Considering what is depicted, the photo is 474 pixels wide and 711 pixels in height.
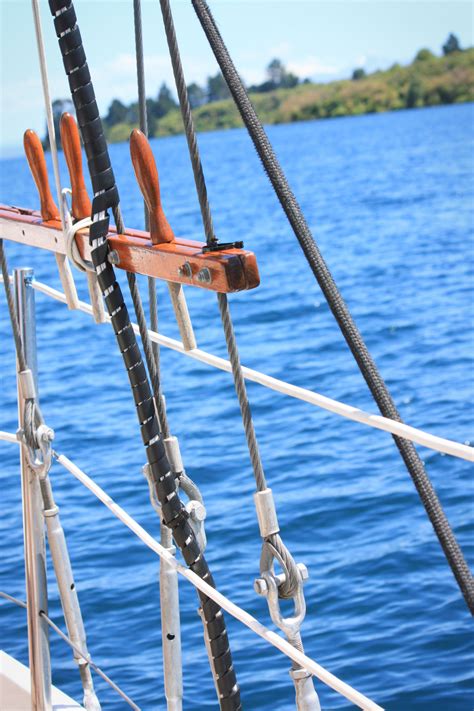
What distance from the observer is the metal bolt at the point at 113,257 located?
1266 mm

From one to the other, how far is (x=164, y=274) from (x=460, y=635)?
292 cm

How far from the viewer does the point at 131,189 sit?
31172 mm

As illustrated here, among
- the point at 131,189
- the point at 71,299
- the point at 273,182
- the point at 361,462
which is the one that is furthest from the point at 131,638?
the point at 131,189

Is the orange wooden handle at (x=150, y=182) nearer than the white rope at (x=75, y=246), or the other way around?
the orange wooden handle at (x=150, y=182)

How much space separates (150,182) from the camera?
3.92ft

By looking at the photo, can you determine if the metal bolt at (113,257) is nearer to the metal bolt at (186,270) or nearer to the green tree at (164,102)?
the metal bolt at (186,270)

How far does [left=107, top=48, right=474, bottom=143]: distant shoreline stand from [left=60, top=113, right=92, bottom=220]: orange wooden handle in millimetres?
66732

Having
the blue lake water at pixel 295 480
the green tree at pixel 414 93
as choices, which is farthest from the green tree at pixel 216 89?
the blue lake water at pixel 295 480

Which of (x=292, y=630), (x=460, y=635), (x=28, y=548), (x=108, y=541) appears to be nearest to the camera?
(x=292, y=630)

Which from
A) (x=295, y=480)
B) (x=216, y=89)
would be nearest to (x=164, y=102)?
(x=216, y=89)

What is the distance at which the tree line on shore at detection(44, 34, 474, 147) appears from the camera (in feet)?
222

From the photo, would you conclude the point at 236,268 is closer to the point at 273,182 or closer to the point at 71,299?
the point at 273,182

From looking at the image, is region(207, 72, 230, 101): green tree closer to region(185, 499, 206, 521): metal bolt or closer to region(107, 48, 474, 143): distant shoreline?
region(107, 48, 474, 143): distant shoreline

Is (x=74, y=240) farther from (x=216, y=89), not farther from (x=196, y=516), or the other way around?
(x=216, y=89)
